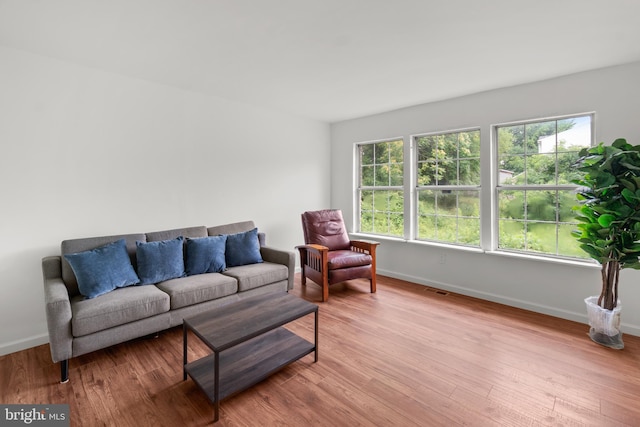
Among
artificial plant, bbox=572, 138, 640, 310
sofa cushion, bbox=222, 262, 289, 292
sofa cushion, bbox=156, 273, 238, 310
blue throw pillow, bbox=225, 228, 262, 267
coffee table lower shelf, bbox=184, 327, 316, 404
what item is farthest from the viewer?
blue throw pillow, bbox=225, 228, 262, 267

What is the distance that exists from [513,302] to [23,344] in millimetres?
4836

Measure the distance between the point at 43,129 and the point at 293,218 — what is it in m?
3.02

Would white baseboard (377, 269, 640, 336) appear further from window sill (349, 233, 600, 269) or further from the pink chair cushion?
the pink chair cushion

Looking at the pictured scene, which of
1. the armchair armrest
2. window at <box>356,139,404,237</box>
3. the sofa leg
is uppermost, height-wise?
window at <box>356,139,404,237</box>

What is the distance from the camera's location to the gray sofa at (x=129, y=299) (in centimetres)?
208

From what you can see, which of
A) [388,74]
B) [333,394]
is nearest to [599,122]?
[388,74]

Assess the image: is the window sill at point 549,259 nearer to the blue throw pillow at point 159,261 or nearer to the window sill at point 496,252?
the window sill at point 496,252

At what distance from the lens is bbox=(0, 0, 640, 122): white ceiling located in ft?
6.31

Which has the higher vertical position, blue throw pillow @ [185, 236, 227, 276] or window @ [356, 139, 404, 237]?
window @ [356, 139, 404, 237]

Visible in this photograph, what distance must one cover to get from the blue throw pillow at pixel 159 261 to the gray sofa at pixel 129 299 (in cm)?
8

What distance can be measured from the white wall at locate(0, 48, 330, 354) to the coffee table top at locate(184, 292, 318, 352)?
171 cm

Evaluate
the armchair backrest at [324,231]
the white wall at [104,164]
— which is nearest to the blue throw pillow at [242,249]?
the white wall at [104,164]

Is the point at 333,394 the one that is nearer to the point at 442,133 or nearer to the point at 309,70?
the point at 309,70

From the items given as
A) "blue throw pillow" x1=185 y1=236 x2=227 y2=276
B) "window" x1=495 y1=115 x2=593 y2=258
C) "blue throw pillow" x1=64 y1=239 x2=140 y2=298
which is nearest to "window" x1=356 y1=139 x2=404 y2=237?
"window" x1=495 y1=115 x2=593 y2=258
